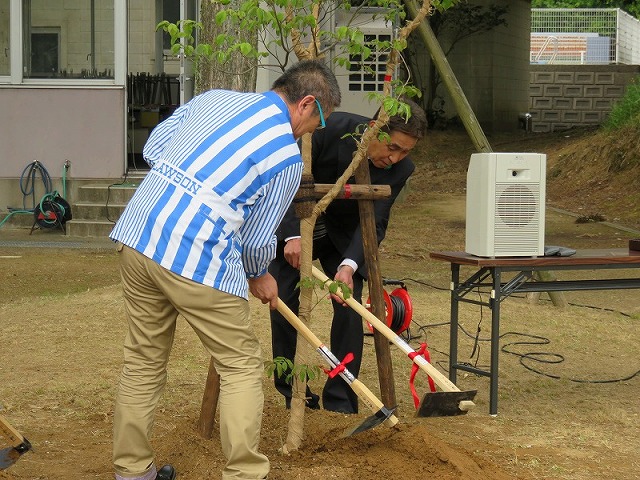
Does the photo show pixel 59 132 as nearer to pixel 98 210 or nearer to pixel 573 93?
pixel 98 210

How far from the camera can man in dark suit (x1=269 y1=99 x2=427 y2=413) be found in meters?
5.03

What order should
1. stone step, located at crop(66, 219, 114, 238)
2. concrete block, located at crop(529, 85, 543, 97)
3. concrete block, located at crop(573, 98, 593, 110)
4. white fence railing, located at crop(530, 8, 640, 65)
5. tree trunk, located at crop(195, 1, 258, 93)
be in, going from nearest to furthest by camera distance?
1. tree trunk, located at crop(195, 1, 258, 93)
2. stone step, located at crop(66, 219, 114, 238)
3. concrete block, located at crop(573, 98, 593, 110)
4. concrete block, located at crop(529, 85, 543, 97)
5. white fence railing, located at crop(530, 8, 640, 65)

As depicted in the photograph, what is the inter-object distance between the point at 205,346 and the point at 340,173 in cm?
167

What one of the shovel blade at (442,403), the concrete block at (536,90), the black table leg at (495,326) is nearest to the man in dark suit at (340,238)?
the black table leg at (495,326)

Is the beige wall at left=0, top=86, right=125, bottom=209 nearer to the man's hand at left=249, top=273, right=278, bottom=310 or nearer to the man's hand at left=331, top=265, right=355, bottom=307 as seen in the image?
the man's hand at left=331, top=265, right=355, bottom=307

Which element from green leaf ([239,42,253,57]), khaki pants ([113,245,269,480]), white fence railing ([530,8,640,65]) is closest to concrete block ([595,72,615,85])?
white fence railing ([530,8,640,65])

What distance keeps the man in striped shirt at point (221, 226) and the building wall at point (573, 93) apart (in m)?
25.1

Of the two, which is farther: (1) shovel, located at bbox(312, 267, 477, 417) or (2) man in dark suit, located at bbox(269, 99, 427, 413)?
(2) man in dark suit, located at bbox(269, 99, 427, 413)

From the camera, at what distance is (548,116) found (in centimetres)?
2944

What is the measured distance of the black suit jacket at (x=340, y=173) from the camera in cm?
511

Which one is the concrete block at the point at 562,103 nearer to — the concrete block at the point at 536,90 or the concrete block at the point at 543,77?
the concrete block at the point at 536,90

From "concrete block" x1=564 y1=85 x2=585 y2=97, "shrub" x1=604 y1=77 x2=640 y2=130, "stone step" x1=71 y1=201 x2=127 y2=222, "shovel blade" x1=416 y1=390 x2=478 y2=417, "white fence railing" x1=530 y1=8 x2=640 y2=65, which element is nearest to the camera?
"shovel blade" x1=416 y1=390 x2=478 y2=417

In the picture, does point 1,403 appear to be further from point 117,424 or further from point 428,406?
point 428,406

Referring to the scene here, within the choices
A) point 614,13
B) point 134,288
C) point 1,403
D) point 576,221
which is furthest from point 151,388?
point 614,13
